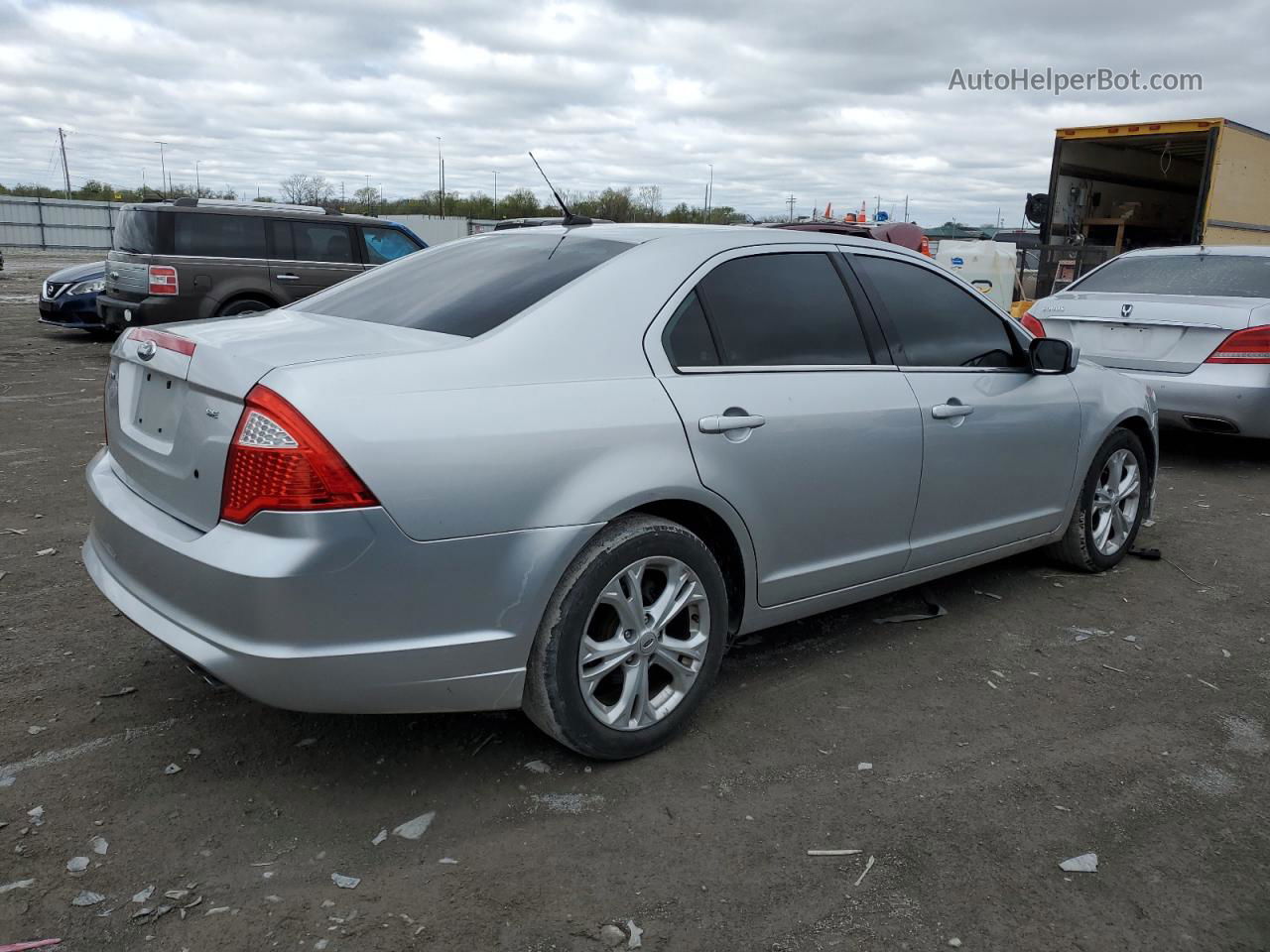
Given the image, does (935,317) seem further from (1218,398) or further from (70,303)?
(70,303)

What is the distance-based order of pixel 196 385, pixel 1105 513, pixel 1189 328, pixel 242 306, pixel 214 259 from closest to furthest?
pixel 196 385 < pixel 1105 513 < pixel 1189 328 < pixel 214 259 < pixel 242 306

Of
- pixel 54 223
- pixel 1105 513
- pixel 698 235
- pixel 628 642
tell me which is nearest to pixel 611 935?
pixel 628 642

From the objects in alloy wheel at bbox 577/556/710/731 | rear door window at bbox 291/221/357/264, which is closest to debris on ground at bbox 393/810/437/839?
alloy wheel at bbox 577/556/710/731

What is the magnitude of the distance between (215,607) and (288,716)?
2.96 ft

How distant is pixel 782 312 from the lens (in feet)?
11.8

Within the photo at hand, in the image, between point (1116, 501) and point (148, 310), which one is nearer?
point (1116, 501)

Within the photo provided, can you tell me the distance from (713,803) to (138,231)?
393 inches

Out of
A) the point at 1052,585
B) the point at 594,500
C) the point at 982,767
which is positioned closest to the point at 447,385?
the point at 594,500

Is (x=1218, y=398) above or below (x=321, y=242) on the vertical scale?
below

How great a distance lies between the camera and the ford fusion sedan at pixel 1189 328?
694 centimetres

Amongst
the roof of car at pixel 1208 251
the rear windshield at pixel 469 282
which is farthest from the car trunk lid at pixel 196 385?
the roof of car at pixel 1208 251

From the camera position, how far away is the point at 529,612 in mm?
2779

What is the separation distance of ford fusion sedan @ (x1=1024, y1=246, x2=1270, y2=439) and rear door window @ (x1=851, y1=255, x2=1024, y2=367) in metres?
3.41

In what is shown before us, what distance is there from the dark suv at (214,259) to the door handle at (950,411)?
861 cm
